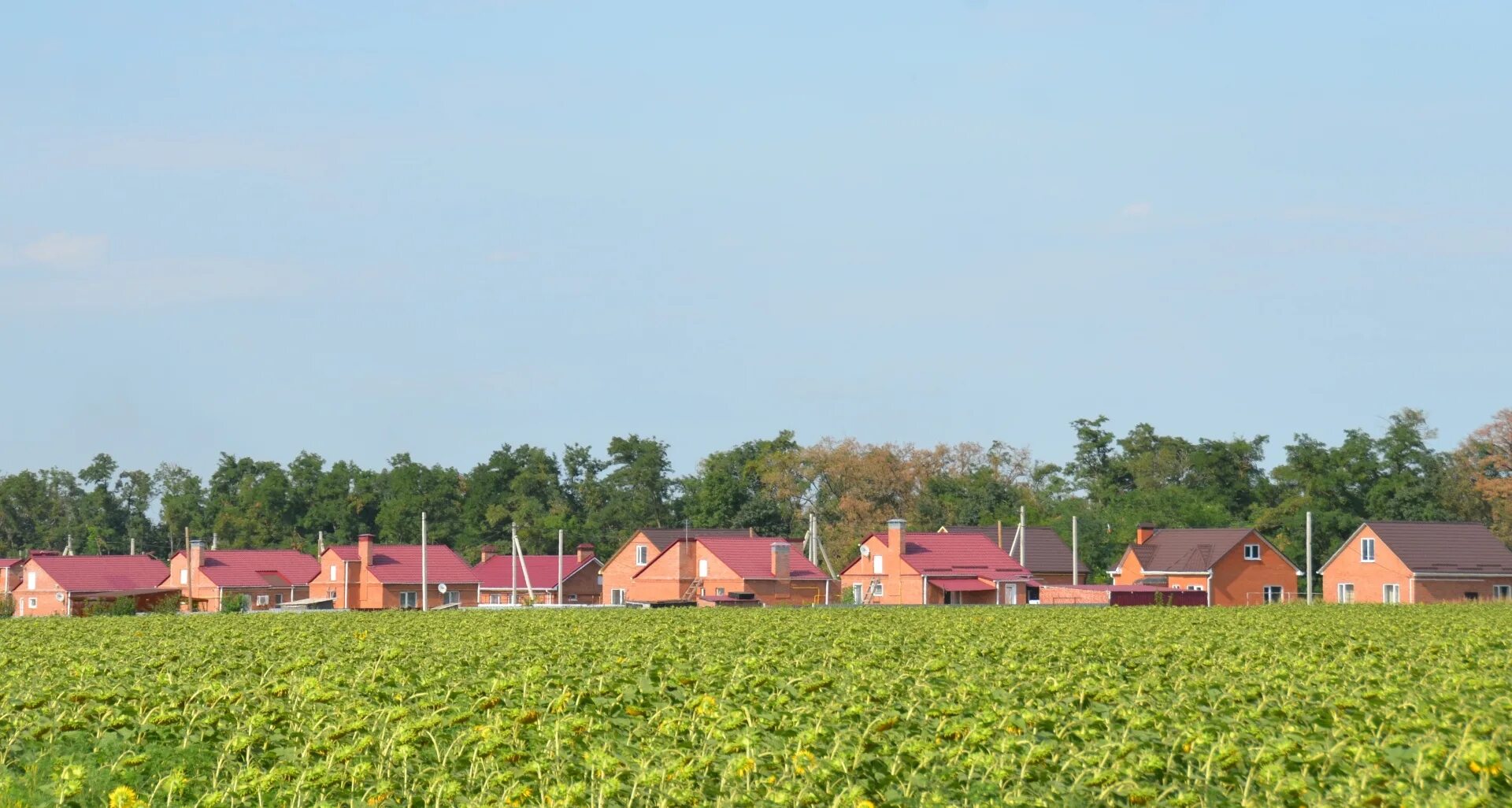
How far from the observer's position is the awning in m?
79.1

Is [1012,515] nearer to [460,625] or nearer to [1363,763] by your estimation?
[460,625]

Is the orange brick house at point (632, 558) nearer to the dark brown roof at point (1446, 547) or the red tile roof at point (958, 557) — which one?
the red tile roof at point (958, 557)

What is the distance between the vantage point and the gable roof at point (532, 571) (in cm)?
9669

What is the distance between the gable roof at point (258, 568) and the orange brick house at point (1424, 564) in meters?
59.8

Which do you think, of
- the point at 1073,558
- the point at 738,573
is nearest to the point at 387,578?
the point at 738,573

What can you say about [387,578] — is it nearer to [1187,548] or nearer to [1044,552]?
[1044,552]

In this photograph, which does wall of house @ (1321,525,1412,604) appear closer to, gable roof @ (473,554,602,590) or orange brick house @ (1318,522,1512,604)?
orange brick house @ (1318,522,1512,604)

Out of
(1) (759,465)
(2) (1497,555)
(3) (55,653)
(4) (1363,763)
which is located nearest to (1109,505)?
(1) (759,465)

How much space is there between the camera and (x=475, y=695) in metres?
16.5

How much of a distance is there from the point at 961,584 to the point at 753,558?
1042 centimetres

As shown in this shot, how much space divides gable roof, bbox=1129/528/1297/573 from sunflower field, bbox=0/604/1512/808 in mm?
57396

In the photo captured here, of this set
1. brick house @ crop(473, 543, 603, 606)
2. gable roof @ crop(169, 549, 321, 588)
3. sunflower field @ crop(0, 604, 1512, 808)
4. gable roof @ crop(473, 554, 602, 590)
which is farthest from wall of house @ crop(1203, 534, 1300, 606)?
sunflower field @ crop(0, 604, 1512, 808)

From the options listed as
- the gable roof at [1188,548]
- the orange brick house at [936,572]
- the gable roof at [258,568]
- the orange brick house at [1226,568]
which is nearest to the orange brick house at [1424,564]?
the orange brick house at [1226,568]

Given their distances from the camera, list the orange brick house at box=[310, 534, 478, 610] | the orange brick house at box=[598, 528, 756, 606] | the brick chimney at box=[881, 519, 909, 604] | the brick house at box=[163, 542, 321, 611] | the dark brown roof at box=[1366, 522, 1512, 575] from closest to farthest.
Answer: the dark brown roof at box=[1366, 522, 1512, 575] < the brick chimney at box=[881, 519, 909, 604] < the orange brick house at box=[598, 528, 756, 606] < the orange brick house at box=[310, 534, 478, 610] < the brick house at box=[163, 542, 321, 611]
